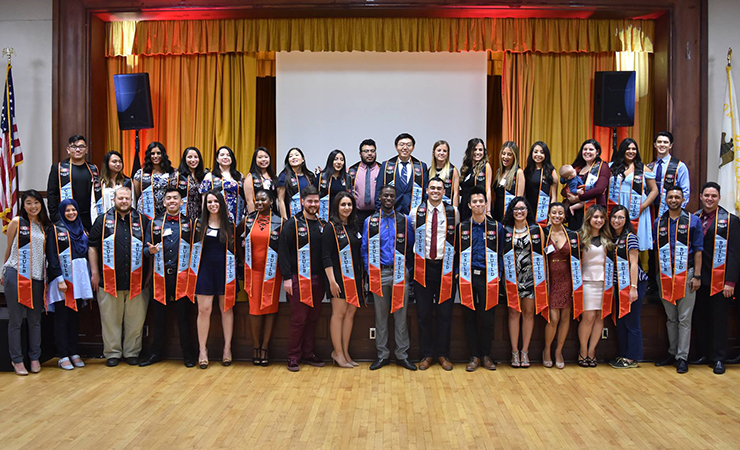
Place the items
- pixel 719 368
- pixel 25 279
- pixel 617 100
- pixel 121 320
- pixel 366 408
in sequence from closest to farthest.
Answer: pixel 366 408, pixel 25 279, pixel 719 368, pixel 121 320, pixel 617 100

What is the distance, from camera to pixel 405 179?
16.2ft

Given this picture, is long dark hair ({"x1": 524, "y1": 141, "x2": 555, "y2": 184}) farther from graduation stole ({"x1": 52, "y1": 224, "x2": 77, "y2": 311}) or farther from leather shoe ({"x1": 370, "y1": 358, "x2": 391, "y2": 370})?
graduation stole ({"x1": 52, "y1": 224, "x2": 77, "y2": 311})

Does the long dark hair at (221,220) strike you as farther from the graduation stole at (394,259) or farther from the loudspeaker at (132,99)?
the loudspeaker at (132,99)

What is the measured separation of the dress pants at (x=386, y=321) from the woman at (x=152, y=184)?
6.25 ft

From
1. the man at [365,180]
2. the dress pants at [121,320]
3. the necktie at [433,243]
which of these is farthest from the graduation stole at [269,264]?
the necktie at [433,243]

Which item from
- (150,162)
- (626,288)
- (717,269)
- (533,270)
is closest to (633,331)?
(626,288)

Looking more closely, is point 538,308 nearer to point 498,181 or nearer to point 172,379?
point 498,181

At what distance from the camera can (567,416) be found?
3479 millimetres

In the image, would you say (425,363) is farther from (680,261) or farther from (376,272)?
(680,261)

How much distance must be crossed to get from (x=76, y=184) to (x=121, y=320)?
1.22m

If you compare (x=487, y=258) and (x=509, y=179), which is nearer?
(x=487, y=258)

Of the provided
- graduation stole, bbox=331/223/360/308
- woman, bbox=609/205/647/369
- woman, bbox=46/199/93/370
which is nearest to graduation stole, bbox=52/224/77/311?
woman, bbox=46/199/93/370

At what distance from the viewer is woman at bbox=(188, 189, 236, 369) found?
4.48 metres

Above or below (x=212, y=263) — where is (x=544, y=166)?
above
